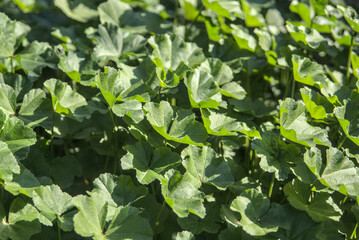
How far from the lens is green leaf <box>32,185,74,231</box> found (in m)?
1.37

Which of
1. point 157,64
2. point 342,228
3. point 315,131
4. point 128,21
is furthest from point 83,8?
point 342,228

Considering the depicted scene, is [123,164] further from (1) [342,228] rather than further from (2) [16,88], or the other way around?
(1) [342,228]

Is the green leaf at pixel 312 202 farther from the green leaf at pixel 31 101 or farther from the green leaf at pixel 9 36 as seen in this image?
the green leaf at pixel 9 36

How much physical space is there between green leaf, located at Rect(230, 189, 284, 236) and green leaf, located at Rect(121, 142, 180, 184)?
24 centimetres

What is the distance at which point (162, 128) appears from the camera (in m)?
1.52

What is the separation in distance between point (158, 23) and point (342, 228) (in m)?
1.31

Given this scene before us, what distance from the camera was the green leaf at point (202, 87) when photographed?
170 centimetres

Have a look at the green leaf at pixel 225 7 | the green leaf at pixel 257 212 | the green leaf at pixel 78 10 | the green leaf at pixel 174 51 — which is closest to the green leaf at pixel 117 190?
the green leaf at pixel 257 212

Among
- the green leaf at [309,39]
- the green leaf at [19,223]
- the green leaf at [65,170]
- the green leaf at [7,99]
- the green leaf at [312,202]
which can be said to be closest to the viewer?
the green leaf at [19,223]

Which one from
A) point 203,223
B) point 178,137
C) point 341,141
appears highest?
point 178,137

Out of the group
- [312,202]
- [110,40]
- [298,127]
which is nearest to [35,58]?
[110,40]

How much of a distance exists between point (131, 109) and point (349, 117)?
30.5 inches

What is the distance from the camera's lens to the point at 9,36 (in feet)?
6.44

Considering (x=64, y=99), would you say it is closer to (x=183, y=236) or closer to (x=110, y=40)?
(x=110, y=40)
